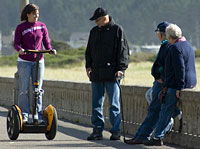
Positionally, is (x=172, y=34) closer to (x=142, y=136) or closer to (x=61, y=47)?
(x=142, y=136)

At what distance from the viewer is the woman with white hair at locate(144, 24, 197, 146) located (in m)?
8.49

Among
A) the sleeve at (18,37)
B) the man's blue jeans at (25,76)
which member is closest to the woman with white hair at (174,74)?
the man's blue jeans at (25,76)

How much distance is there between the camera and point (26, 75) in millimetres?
9531

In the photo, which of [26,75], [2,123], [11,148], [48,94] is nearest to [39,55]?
[26,75]

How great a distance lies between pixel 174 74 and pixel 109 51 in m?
1.23

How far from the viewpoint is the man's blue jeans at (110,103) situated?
9.50 metres

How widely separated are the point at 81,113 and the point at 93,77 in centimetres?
272

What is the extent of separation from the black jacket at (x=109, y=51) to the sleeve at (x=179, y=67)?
3.59 feet

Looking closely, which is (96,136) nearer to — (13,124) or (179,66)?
(13,124)

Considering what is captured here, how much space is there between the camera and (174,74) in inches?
339

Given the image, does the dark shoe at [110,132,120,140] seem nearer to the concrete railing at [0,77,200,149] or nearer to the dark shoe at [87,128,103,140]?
the dark shoe at [87,128,103,140]

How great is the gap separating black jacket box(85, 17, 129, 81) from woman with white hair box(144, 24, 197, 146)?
95 cm

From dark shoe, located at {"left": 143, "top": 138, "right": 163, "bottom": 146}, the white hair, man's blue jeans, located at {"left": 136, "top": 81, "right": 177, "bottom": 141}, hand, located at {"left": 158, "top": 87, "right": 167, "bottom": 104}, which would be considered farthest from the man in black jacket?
the white hair

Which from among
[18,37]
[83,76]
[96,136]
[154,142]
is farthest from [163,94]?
[83,76]
